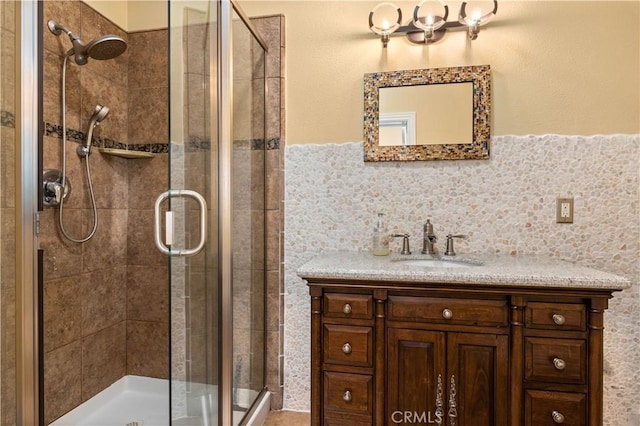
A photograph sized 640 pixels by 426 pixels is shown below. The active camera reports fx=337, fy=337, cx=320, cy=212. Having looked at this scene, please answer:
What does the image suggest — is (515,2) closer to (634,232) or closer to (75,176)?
(634,232)

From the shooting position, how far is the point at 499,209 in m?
1.80

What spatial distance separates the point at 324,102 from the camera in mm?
→ 1959

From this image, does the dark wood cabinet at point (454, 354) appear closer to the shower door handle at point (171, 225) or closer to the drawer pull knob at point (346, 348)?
the drawer pull knob at point (346, 348)

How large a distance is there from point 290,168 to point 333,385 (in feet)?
3.83

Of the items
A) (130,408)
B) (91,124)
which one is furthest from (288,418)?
(91,124)

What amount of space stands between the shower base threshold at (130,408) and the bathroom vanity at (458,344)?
2.17 ft

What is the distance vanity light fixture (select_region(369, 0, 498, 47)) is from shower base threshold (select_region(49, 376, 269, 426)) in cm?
213

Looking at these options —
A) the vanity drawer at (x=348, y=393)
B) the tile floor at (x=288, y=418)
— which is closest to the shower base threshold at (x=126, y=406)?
the tile floor at (x=288, y=418)

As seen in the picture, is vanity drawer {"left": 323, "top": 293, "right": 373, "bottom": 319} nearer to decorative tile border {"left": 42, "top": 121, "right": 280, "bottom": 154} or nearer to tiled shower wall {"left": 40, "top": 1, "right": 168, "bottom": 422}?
decorative tile border {"left": 42, "top": 121, "right": 280, "bottom": 154}

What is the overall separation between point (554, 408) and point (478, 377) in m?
0.28

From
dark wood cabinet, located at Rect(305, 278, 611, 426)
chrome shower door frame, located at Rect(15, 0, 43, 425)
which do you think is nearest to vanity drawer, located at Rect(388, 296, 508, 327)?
dark wood cabinet, located at Rect(305, 278, 611, 426)

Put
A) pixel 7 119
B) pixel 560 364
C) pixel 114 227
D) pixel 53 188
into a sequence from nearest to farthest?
pixel 7 119 → pixel 560 364 → pixel 53 188 → pixel 114 227

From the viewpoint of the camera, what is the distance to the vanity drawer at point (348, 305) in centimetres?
139

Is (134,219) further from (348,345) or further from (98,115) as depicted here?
(348,345)
